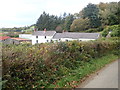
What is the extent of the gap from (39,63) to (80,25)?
153 feet

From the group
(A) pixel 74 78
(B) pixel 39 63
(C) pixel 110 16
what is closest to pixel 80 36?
(C) pixel 110 16

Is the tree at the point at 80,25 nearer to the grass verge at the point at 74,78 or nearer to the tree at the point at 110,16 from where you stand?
the tree at the point at 110,16

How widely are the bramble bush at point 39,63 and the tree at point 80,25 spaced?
138 feet

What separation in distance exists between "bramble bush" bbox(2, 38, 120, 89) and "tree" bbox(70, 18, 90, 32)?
42.0 meters

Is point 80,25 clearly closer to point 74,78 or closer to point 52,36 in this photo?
point 52,36

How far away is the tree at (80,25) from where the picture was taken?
163 ft

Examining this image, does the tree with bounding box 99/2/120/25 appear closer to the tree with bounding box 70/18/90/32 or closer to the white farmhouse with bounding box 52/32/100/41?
the tree with bounding box 70/18/90/32

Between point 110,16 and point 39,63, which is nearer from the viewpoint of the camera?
point 39,63

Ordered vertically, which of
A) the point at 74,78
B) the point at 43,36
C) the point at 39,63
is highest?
the point at 43,36

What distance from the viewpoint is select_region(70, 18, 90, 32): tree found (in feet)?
163

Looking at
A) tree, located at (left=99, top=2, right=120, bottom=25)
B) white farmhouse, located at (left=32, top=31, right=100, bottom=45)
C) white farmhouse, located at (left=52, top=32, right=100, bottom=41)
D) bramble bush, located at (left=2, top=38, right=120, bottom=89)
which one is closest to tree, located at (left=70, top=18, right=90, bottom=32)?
tree, located at (left=99, top=2, right=120, bottom=25)

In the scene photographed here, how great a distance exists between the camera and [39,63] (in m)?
5.35

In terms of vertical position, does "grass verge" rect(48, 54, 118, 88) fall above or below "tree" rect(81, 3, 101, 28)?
below

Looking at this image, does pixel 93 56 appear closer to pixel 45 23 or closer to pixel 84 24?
pixel 84 24
